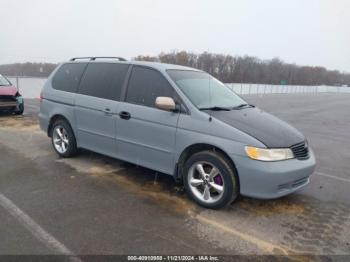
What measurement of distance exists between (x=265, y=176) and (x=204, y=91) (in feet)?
5.44

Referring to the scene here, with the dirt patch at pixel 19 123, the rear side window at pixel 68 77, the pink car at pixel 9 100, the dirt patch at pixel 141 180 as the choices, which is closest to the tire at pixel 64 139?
the dirt patch at pixel 141 180

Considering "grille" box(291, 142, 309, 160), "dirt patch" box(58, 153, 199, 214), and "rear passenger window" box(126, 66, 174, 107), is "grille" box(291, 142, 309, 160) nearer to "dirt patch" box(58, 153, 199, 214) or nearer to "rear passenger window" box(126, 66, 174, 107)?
"dirt patch" box(58, 153, 199, 214)

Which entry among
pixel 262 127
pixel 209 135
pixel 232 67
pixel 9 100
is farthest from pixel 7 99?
pixel 232 67

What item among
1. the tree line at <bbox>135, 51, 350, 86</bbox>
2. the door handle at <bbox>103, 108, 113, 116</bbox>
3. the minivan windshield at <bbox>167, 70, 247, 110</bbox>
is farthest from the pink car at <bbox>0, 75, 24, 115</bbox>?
the tree line at <bbox>135, 51, 350, 86</bbox>

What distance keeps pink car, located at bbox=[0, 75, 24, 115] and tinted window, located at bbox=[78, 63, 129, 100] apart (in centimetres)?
672

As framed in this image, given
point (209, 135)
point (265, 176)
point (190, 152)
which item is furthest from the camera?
point (190, 152)

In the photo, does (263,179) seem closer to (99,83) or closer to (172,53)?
(99,83)

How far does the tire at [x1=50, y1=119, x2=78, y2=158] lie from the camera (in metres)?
5.60

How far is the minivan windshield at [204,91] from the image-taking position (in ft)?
13.9

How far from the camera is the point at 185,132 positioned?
400 centimetres

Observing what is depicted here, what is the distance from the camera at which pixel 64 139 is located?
578 cm

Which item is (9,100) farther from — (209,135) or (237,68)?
(237,68)

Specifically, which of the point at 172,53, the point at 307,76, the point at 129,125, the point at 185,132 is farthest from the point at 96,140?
the point at 307,76

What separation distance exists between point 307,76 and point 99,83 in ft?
313
